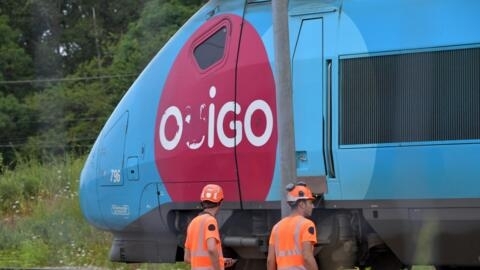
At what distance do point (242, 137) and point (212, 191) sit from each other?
1029 mm

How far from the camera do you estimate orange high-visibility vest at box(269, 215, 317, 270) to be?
662 centimetres

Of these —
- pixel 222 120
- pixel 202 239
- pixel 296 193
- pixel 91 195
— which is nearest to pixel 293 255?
pixel 296 193

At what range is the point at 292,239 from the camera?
21.9 feet

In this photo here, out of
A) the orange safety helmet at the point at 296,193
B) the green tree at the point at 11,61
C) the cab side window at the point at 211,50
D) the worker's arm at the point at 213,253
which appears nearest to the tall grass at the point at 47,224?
Answer: the cab side window at the point at 211,50

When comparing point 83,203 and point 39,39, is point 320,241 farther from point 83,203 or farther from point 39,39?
point 39,39

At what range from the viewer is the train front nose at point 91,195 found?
30.9ft

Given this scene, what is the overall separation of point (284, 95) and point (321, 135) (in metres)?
1.37

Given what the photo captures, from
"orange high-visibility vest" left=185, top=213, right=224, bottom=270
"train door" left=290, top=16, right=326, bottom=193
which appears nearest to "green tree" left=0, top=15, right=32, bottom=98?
"train door" left=290, top=16, right=326, bottom=193

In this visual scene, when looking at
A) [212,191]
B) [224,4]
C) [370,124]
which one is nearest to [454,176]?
[370,124]

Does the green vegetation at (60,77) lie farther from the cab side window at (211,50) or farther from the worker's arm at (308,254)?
the worker's arm at (308,254)

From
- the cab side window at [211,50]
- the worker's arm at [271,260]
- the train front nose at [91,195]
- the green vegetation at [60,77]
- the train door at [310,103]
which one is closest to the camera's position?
the worker's arm at [271,260]

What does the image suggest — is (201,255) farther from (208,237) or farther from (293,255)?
(293,255)

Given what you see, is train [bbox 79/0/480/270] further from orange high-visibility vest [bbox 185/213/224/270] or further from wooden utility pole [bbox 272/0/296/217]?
orange high-visibility vest [bbox 185/213/224/270]

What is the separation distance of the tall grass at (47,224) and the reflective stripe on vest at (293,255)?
7.10 m
